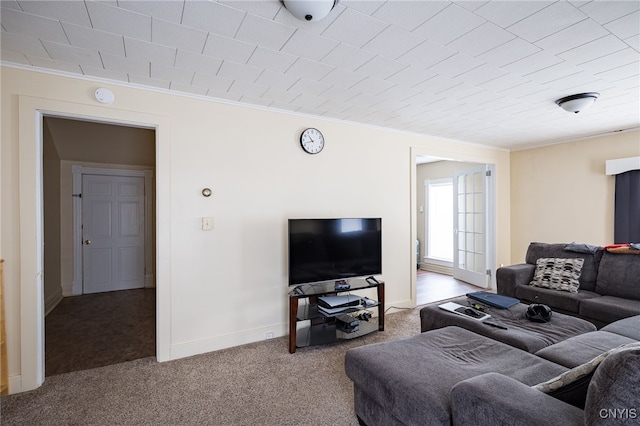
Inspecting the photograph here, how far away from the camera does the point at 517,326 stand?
7.97ft

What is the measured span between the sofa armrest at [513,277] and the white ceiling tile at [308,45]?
3.32 meters

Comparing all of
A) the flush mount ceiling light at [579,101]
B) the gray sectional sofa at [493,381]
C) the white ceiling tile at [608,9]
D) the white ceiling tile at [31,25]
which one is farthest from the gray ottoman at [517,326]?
the white ceiling tile at [31,25]

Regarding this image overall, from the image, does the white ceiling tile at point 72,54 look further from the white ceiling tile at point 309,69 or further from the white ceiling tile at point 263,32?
the white ceiling tile at point 309,69

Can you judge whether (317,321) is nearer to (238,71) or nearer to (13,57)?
(238,71)

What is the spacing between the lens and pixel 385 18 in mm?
1711

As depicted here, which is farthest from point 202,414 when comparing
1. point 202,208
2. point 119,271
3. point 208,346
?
point 119,271

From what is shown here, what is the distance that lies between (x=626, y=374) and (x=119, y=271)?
20.6 feet

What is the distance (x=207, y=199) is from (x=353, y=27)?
1950mm

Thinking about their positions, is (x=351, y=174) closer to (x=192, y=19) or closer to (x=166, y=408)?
(x=192, y=19)

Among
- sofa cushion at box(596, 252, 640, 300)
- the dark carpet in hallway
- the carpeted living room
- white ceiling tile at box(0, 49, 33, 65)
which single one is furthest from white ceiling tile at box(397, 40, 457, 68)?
the dark carpet in hallway

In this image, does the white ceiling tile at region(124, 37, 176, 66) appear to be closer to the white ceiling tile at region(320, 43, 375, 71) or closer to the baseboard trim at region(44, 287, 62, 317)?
the white ceiling tile at region(320, 43, 375, 71)

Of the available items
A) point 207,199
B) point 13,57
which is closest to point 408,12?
point 207,199

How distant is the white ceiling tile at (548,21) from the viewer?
1.63 meters

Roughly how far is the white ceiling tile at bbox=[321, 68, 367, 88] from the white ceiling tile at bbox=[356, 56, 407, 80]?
0.26 ft
